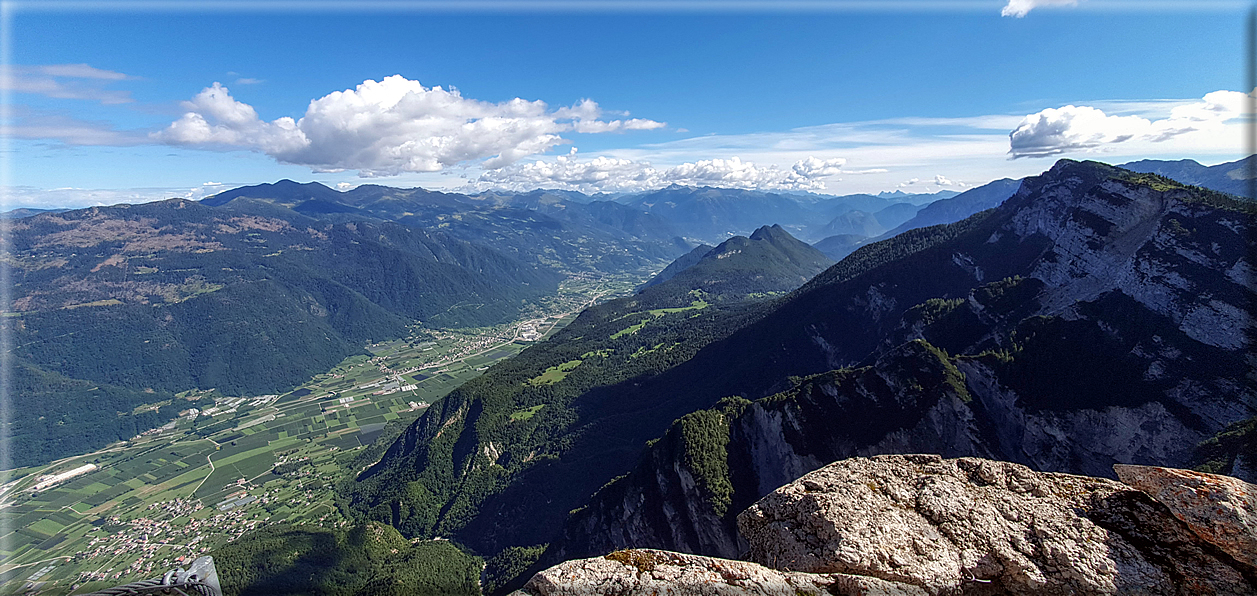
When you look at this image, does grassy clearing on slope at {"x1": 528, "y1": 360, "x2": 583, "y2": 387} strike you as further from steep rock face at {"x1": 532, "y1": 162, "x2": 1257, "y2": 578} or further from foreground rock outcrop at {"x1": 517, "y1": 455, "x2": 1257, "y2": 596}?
foreground rock outcrop at {"x1": 517, "y1": 455, "x2": 1257, "y2": 596}

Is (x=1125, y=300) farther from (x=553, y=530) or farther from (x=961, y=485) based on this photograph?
(x=553, y=530)

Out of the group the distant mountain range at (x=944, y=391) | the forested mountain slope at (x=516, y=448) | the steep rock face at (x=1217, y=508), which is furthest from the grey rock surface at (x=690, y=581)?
the forested mountain slope at (x=516, y=448)

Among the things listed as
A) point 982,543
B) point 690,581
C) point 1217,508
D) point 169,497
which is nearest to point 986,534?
point 982,543

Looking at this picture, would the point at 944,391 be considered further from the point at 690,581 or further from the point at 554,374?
the point at 554,374

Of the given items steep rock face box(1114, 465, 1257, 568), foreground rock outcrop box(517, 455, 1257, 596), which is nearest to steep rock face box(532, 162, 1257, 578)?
steep rock face box(1114, 465, 1257, 568)

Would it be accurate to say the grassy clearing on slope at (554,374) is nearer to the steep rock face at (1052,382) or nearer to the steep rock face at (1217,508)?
the steep rock face at (1052,382)
